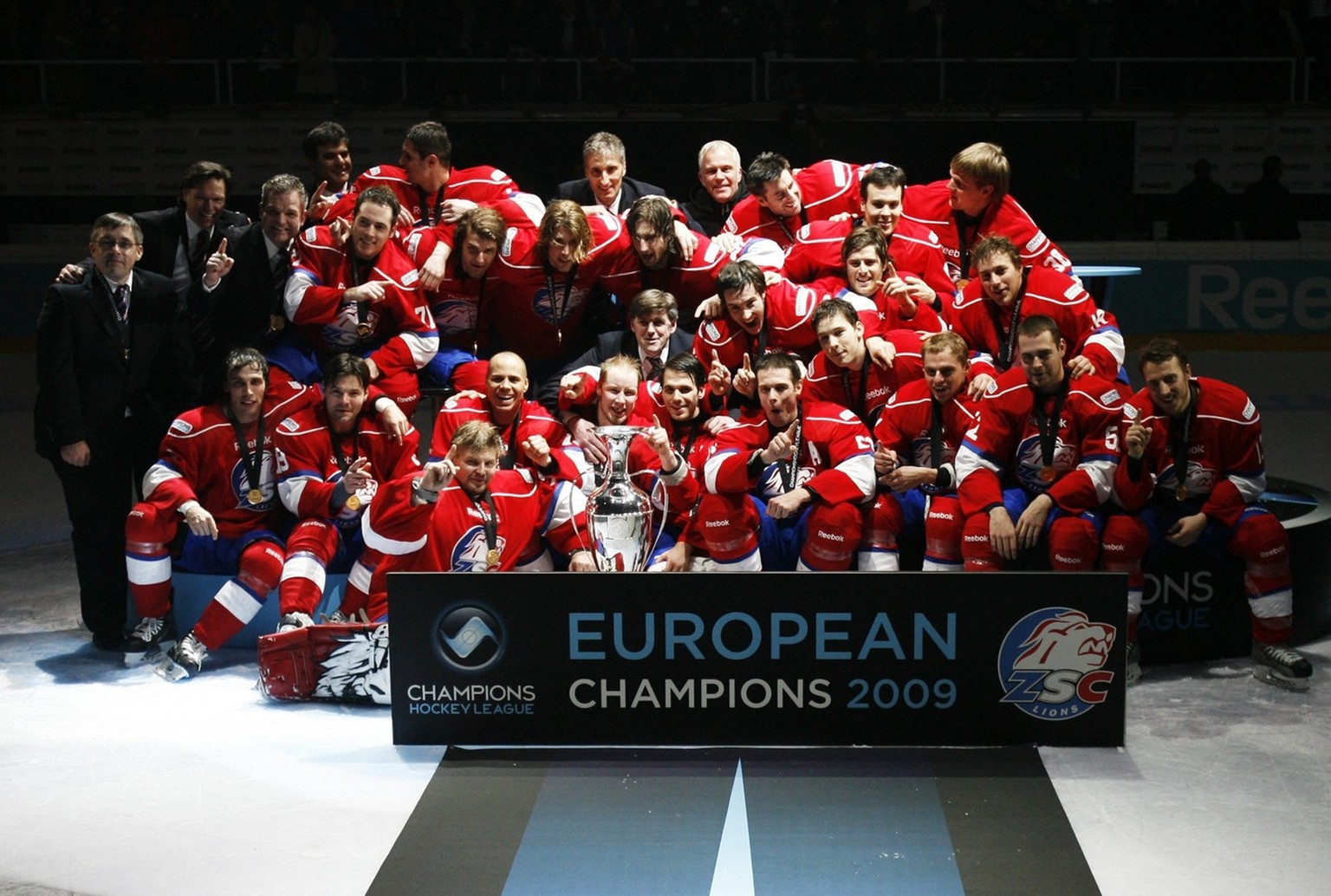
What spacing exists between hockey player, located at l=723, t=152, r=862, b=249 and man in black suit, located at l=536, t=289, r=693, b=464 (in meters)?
0.75

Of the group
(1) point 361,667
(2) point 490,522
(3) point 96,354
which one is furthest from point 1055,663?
(3) point 96,354

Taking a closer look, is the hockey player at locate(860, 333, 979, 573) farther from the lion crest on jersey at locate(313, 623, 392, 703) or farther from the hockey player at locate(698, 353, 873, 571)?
the lion crest on jersey at locate(313, 623, 392, 703)

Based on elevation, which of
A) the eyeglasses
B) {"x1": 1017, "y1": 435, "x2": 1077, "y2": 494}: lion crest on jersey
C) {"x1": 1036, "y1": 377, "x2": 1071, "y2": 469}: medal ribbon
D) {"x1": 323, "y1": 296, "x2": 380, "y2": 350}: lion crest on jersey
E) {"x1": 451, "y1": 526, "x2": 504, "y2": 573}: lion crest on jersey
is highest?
the eyeglasses

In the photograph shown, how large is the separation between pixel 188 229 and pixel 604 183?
1700 millimetres

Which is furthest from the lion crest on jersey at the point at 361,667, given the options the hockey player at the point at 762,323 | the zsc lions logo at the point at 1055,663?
the zsc lions logo at the point at 1055,663

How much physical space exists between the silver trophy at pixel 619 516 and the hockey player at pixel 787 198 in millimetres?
2157

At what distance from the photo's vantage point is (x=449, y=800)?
3775mm

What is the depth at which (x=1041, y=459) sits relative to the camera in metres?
4.86

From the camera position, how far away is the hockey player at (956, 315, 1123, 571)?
468cm

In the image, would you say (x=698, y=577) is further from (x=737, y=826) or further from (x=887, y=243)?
(x=887, y=243)

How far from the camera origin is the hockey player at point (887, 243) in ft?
18.7

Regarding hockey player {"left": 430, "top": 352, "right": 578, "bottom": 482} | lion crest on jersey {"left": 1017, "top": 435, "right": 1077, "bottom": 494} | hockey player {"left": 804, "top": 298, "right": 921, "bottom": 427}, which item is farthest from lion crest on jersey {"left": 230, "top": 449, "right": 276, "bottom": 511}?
lion crest on jersey {"left": 1017, "top": 435, "right": 1077, "bottom": 494}

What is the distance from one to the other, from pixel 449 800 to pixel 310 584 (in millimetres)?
1342

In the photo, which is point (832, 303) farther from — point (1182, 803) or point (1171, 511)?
point (1182, 803)
